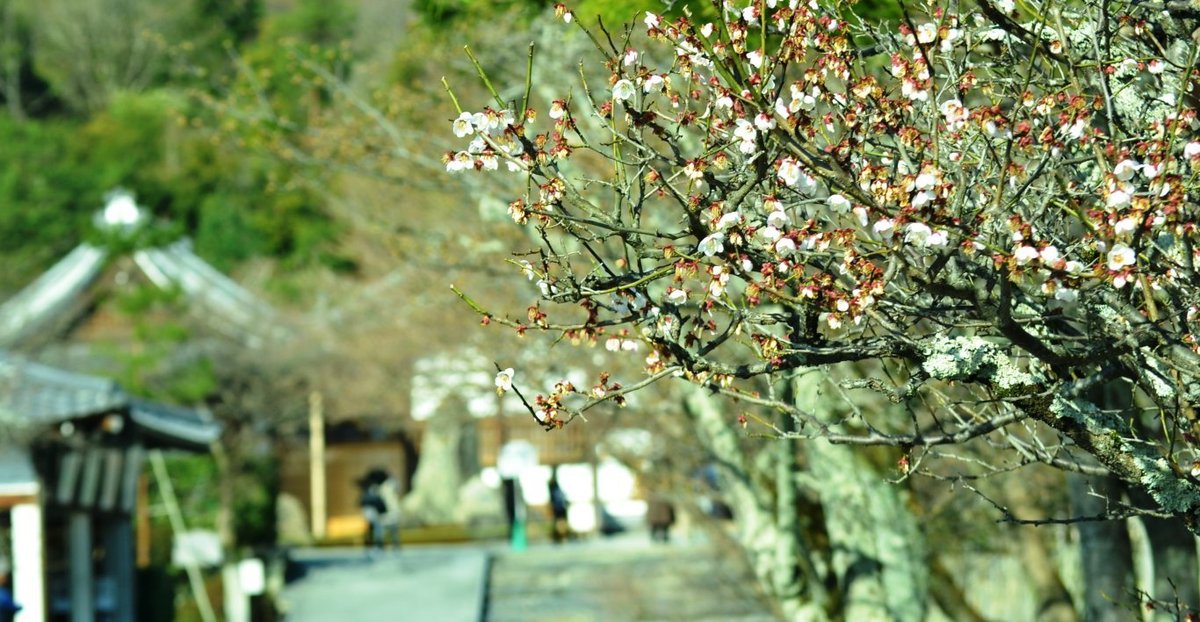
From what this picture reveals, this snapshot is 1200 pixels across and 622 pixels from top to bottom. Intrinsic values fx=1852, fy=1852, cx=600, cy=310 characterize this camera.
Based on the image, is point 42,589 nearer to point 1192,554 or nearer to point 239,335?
point 1192,554

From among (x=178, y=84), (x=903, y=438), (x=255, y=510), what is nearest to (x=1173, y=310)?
(x=903, y=438)

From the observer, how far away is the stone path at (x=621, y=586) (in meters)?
23.7

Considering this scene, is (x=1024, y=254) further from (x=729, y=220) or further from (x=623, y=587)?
(x=623, y=587)

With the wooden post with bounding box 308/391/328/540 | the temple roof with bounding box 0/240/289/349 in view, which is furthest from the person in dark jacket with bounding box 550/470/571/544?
the wooden post with bounding box 308/391/328/540

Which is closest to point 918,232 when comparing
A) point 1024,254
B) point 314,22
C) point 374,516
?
point 1024,254

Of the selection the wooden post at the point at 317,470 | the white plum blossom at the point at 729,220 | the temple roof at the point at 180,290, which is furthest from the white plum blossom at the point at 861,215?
the wooden post at the point at 317,470

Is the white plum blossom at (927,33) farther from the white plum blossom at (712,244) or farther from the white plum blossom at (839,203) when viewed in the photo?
the white plum blossom at (712,244)

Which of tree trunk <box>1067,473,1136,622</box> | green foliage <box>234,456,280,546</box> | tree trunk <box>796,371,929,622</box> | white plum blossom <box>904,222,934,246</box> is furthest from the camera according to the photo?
green foliage <box>234,456,280,546</box>

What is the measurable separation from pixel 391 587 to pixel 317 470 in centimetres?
1592

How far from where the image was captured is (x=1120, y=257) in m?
5.12

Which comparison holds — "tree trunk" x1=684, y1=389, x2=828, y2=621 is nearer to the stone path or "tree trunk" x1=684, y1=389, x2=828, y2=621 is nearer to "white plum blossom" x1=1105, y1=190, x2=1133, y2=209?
"white plum blossom" x1=1105, y1=190, x2=1133, y2=209

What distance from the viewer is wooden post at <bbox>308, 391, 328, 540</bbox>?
138 ft

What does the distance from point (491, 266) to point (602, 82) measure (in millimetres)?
2055

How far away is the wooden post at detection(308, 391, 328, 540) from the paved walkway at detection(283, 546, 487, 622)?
983cm
